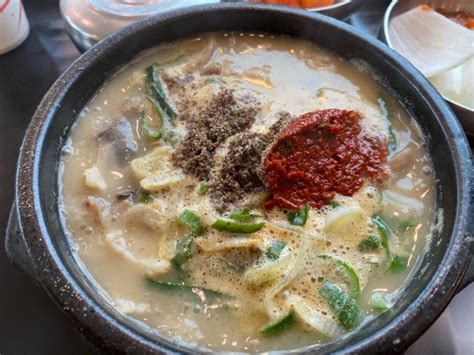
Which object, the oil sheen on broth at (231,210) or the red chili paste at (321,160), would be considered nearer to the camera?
the oil sheen on broth at (231,210)

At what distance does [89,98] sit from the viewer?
1.99 metres

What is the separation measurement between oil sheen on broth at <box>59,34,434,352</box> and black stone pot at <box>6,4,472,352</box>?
0.07 meters

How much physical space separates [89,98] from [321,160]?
3.05ft

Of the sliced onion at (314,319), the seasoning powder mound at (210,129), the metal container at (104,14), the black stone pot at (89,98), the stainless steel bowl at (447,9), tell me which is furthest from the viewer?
the metal container at (104,14)

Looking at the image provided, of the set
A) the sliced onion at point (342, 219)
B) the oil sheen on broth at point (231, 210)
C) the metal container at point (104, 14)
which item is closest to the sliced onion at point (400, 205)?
the oil sheen on broth at point (231, 210)

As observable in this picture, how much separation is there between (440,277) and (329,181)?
509 mm

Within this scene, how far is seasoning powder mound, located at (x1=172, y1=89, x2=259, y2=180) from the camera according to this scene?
70.0 inches

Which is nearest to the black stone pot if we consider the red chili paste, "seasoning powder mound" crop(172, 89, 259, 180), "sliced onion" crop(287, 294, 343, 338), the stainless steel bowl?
"sliced onion" crop(287, 294, 343, 338)

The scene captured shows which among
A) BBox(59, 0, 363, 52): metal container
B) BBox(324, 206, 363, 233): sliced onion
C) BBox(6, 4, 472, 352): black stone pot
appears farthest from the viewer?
BBox(59, 0, 363, 52): metal container

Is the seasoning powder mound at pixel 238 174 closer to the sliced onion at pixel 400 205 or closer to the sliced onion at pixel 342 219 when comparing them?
the sliced onion at pixel 342 219

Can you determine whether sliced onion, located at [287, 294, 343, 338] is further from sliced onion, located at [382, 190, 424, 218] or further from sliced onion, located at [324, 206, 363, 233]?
sliced onion, located at [382, 190, 424, 218]

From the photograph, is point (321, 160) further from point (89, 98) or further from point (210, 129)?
point (89, 98)

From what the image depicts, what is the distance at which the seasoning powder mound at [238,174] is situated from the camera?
1.70m

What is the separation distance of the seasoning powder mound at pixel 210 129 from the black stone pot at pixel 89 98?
1.35 ft
